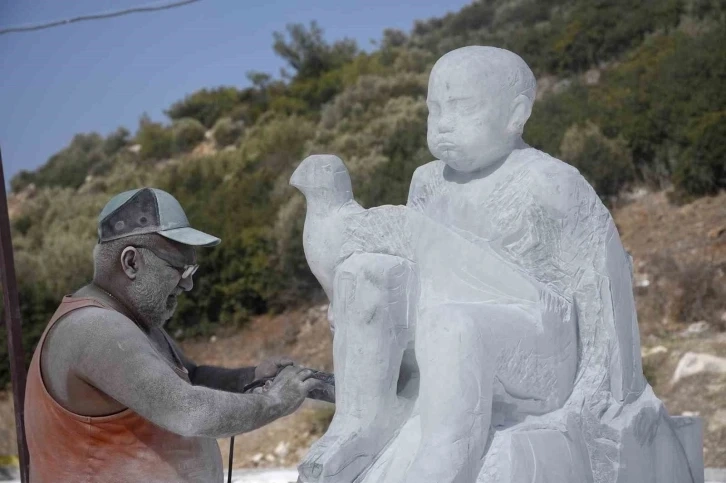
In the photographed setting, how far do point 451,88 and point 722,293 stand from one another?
6.75 meters

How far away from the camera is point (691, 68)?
11656 mm

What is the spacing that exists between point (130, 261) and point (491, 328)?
1.25m

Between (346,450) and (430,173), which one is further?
(430,173)

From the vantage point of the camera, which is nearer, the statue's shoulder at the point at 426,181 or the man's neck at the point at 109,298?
the man's neck at the point at 109,298

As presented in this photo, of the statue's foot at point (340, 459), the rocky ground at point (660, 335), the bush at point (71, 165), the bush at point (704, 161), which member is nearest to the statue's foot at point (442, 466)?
the statue's foot at point (340, 459)

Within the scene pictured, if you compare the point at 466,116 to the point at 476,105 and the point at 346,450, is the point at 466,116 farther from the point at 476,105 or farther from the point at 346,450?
the point at 346,450

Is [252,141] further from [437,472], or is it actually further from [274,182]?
[437,472]

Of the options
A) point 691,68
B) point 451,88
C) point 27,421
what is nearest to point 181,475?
point 27,421

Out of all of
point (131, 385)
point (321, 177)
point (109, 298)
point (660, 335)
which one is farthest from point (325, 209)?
point (660, 335)

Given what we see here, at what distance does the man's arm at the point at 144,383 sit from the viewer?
290 centimetres

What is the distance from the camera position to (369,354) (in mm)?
3031

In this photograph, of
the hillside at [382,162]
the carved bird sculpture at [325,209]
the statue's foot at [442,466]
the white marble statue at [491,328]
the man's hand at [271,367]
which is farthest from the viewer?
the hillside at [382,162]

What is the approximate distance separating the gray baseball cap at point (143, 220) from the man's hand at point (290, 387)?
0.52 meters

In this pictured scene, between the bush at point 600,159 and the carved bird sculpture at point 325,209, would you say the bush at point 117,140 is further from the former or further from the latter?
the carved bird sculpture at point 325,209
